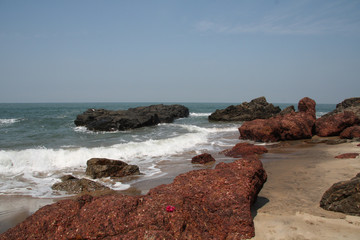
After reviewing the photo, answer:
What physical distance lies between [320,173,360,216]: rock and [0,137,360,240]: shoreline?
0.12 meters

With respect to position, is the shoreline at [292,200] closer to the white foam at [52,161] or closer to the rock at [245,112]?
the white foam at [52,161]

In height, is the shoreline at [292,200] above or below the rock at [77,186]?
above

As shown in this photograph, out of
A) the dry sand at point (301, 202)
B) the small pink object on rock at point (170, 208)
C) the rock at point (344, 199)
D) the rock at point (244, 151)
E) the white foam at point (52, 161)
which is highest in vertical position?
the small pink object on rock at point (170, 208)

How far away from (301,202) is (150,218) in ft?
9.70

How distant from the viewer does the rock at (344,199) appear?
13.7 ft

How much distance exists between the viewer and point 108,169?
8.09m

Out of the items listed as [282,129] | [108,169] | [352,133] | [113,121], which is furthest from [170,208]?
[113,121]

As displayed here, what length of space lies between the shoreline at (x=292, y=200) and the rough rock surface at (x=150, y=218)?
452 mm

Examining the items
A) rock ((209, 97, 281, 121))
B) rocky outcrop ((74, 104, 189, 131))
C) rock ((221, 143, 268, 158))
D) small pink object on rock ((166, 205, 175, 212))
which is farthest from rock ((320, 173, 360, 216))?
rock ((209, 97, 281, 121))

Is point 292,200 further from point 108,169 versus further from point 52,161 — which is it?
point 52,161

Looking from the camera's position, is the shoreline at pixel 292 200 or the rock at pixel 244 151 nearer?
the shoreline at pixel 292 200

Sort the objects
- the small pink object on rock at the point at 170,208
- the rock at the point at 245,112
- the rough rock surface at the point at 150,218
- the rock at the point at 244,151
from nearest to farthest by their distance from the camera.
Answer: the rough rock surface at the point at 150,218, the small pink object on rock at the point at 170,208, the rock at the point at 244,151, the rock at the point at 245,112

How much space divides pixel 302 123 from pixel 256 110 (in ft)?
71.3

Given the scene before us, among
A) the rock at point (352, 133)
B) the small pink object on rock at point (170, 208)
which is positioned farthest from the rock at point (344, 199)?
the rock at point (352, 133)
